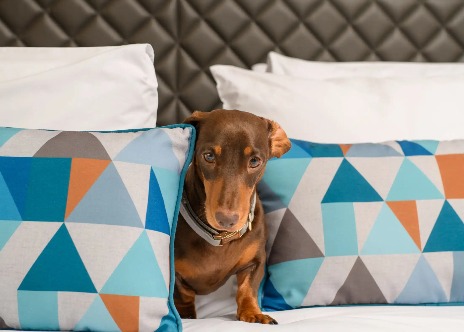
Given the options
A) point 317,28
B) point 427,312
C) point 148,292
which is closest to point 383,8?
point 317,28

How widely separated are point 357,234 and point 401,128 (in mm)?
416

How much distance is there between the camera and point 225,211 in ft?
3.63

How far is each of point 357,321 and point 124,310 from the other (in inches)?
17.8

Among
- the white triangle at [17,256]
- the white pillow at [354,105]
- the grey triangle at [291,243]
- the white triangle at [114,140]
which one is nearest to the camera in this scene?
the white triangle at [17,256]

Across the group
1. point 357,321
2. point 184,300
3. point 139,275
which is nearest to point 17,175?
point 139,275

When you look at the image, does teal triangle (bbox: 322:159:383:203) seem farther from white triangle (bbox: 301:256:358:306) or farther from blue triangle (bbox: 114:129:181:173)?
blue triangle (bbox: 114:129:181:173)

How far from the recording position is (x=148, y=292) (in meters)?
1.02

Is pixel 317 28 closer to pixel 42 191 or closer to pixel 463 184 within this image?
pixel 463 184

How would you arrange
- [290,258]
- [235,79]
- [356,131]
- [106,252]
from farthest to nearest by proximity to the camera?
[235,79] < [356,131] < [290,258] < [106,252]

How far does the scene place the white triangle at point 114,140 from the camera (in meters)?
1.09

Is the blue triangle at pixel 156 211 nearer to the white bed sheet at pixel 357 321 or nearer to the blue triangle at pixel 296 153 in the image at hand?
the white bed sheet at pixel 357 321

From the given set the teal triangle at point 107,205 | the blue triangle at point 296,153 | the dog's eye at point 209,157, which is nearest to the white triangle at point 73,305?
the teal triangle at point 107,205

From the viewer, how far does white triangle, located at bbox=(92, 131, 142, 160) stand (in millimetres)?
1091

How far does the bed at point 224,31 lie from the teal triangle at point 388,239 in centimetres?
82
